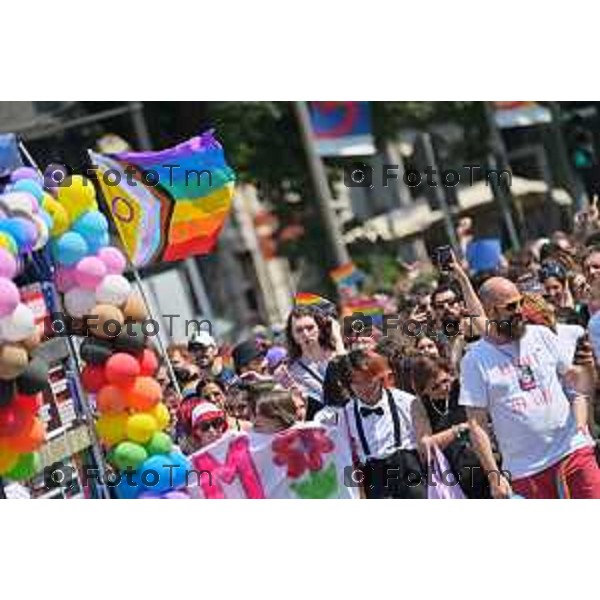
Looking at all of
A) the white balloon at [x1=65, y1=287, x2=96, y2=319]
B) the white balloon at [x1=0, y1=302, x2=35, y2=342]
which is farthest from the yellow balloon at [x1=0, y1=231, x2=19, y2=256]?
the white balloon at [x1=65, y1=287, x2=96, y2=319]

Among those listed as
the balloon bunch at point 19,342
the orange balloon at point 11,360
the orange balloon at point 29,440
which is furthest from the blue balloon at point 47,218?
the orange balloon at point 29,440

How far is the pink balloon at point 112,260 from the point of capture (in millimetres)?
7312

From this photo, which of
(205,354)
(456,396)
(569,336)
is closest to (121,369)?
(205,354)

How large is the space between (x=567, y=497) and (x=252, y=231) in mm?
23230

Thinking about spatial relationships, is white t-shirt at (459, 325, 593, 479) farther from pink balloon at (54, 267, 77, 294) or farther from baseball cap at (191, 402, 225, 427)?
pink balloon at (54, 267, 77, 294)

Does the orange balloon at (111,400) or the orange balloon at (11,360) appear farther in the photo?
the orange balloon at (111,400)

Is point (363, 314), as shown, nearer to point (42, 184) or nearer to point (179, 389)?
point (179, 389)

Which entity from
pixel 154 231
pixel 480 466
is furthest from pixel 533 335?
pixel 154 231

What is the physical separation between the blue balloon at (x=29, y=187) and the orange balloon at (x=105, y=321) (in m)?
0.57

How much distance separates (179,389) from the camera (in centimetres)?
808

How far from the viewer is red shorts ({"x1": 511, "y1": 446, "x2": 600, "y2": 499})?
22.4 ft

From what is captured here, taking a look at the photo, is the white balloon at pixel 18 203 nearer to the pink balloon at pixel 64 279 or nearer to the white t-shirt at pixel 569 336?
the pink balloon at pixel 64 279

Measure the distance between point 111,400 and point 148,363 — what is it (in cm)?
28

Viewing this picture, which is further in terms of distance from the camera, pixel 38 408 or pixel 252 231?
pixel 252 231
